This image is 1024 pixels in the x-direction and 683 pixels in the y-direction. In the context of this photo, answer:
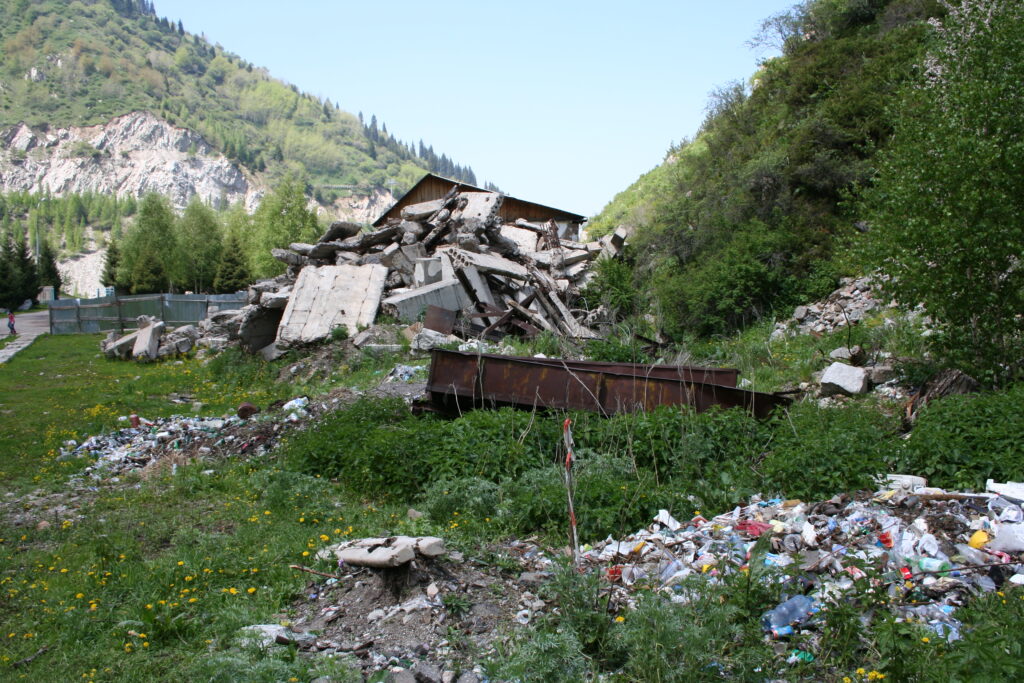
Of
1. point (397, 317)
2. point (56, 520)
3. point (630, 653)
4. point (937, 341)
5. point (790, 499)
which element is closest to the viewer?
point (630, 653)

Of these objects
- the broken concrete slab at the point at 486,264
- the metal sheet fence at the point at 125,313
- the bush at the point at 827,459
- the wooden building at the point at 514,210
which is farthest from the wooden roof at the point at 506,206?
the bush at the point at 827,459

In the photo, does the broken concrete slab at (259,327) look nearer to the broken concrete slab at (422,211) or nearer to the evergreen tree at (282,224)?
the broken concrete slab at (422,211)

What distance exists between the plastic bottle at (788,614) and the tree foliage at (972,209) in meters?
5.60

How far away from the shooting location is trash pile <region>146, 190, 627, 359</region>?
14.8 m

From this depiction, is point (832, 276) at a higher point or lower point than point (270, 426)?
higher

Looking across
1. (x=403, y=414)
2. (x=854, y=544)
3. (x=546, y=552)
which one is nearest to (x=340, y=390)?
(x=403, y=414)

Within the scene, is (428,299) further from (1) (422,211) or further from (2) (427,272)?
(1) (422,211)

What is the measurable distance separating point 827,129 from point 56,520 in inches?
716

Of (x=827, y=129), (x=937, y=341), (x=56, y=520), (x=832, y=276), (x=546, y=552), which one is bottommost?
(x=56, y=520)

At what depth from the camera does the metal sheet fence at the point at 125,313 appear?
90.0 ft

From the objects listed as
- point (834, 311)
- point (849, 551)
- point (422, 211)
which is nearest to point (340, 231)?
point (422, 211)

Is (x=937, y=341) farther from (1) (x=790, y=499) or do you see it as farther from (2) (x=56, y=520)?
(2) (x=56, y=520)

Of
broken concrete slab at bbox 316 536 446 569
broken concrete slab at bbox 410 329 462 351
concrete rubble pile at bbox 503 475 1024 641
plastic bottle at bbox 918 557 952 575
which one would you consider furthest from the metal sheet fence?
plastic bottle at bbox 918 557 952 575

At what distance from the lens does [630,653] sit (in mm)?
3336
